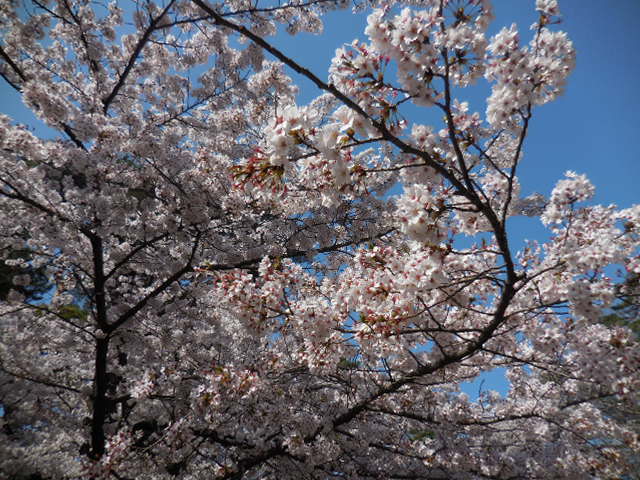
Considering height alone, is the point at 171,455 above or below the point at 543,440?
above

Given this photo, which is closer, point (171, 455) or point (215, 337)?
point (171, 455)

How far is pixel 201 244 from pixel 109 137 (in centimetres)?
255

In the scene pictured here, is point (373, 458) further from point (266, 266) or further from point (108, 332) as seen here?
point (108, 332)

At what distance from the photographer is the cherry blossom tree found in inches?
86.1

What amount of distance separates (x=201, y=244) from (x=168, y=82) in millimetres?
4217

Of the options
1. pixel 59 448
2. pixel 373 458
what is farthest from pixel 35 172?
pixel 373 458

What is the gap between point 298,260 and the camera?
29.3 ft

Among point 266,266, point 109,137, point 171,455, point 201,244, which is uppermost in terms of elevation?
point 109,137

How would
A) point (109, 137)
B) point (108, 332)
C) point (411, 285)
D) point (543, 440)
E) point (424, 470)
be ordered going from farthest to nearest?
point (543, 440)
point (424, 470)
point (108, 332)
point (109, 137)
point (411, 285)

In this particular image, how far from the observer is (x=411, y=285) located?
2.65 metres

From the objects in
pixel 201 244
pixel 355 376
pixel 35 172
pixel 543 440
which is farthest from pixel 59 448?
pixel 543 440

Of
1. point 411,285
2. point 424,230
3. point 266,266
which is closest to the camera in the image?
point 424,230

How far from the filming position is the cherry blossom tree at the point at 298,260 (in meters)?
2.19

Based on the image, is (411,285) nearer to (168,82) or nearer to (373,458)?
(373,458)
